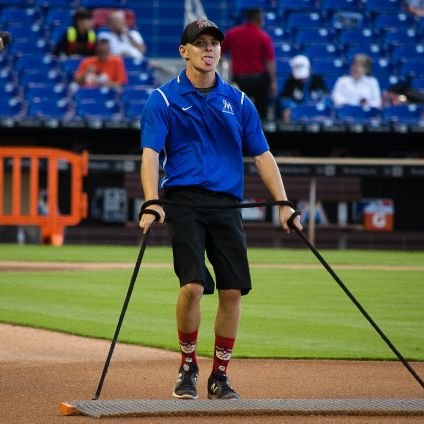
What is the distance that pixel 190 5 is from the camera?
2214 cm

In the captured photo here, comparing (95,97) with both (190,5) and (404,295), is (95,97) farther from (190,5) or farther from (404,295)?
(404,295)

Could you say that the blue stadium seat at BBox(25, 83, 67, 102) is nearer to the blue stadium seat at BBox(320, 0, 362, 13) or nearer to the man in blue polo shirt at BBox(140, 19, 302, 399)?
the blue stadium seat at BBox(320, 0, 362, 13)

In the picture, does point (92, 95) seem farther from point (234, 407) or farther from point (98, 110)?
point (234, 407)

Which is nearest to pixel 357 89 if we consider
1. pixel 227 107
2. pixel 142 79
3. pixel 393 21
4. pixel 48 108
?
pixel 393 21

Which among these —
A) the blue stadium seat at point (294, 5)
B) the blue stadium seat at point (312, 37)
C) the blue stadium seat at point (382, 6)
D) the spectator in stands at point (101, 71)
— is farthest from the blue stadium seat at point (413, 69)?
the spectator in stands at point (101, 71)

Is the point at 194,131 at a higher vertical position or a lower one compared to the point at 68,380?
higher

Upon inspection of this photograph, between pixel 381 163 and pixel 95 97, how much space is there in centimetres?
490

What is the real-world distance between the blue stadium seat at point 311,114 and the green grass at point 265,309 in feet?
17.3

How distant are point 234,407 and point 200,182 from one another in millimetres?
1100

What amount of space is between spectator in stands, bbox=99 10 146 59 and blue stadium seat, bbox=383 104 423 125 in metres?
4.63

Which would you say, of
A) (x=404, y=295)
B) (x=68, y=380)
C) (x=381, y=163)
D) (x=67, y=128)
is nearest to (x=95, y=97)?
(x=67, y=128)

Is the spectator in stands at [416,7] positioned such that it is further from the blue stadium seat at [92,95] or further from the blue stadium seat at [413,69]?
the blue stadium seat at [92,95]

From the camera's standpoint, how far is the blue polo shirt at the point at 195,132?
5863mm

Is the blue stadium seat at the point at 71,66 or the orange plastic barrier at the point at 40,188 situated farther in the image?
the blue stadium seat at the point at 71,66
